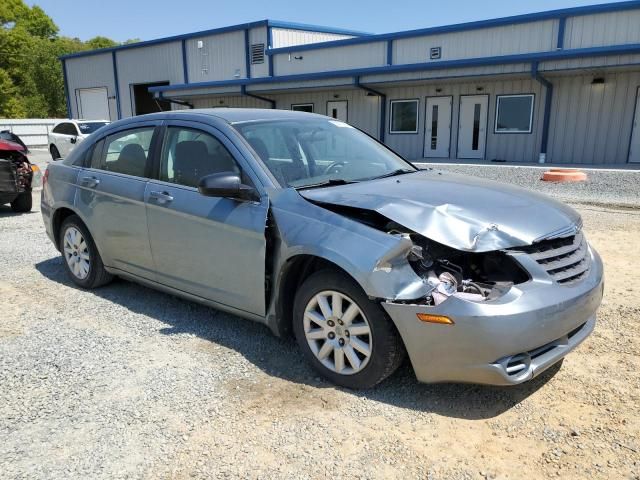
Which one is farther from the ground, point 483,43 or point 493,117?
point 483,43

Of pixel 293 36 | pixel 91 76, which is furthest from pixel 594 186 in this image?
pixel 91 76

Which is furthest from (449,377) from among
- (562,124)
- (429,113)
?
(429,113)

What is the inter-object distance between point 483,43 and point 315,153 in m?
17.0

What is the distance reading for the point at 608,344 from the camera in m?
3.85

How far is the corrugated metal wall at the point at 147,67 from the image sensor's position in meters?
30.8

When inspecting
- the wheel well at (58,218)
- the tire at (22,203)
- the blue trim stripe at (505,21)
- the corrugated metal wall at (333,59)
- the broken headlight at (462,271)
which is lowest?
the tire at (22,203)

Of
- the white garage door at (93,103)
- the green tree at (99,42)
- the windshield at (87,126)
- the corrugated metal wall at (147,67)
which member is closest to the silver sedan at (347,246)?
the windshield at (87,126)

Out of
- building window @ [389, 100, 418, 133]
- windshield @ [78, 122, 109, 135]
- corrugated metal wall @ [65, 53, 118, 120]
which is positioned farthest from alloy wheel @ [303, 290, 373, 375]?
corrugated metal wall @ [65, 53, 118, 120]

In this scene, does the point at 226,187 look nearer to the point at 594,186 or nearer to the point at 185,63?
the point at 594,186

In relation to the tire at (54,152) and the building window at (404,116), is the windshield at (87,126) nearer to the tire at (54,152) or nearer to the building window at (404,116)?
the tire at (54,152)

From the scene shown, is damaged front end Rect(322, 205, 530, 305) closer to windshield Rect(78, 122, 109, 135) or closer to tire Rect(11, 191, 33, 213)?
tire Rect(11, 191, 33, 213)

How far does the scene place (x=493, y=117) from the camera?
18688 mm

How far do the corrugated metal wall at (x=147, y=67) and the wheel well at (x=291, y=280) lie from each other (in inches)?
1173

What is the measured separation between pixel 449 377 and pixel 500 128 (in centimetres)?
1743
